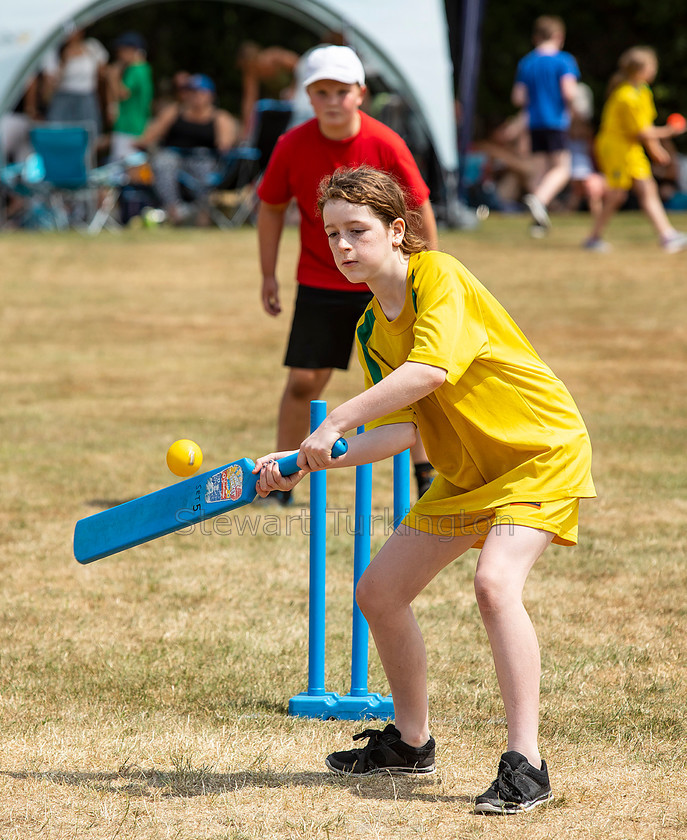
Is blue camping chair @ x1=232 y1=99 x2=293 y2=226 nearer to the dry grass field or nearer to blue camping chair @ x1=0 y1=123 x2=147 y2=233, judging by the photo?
blue camping chair @ x1=0 y1=123 x2=147 y2=233

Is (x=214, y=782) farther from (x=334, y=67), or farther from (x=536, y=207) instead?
(x=536, y=207)

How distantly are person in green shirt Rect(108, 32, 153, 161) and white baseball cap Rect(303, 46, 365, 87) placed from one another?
12094 mm

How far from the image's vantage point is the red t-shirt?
5301 mm

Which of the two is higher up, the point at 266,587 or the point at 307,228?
the point at 307,228

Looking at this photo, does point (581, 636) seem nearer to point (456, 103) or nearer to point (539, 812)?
point (539, 812)

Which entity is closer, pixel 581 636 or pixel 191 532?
pixel 581 636

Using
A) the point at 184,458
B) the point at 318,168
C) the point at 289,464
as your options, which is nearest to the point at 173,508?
the point at 184,458

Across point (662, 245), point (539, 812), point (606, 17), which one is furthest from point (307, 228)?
point (606, 17)

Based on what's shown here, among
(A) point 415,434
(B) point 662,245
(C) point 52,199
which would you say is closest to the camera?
(A) point 415,434

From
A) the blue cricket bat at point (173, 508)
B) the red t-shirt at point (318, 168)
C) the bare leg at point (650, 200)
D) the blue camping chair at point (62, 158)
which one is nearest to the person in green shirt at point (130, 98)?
the blue camping chair at point (62, 158)

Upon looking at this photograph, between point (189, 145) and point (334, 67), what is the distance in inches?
473

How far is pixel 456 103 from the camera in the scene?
58.1 ft

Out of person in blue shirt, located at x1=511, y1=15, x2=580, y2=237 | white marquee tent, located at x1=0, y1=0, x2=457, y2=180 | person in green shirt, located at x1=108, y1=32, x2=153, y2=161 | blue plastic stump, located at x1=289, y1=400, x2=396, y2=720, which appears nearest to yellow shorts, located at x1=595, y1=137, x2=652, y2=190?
person in blue shirt, located at x1=511, y1=15, x2=580, y2=237

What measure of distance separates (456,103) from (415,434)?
15.2 meters
